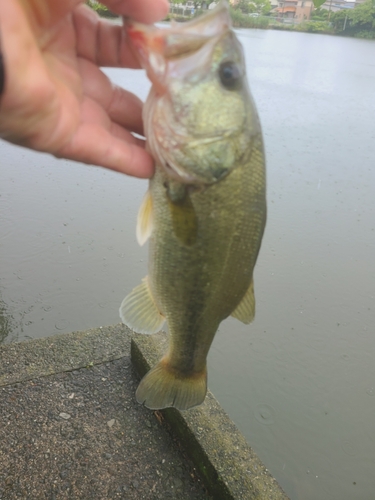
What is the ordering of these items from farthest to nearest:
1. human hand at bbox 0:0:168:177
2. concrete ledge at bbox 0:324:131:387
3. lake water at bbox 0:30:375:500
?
lake water at bbox 0:30:375:500, concrete ledge at bbox 0:324:131:387, human hand at bbox 0:0:168:177

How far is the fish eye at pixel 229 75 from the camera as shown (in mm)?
1454

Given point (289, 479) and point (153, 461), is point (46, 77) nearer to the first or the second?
point (153, 461)

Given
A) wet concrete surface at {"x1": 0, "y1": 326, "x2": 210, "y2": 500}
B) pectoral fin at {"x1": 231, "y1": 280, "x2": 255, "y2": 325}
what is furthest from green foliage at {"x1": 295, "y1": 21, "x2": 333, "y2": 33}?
pectoral fin at {"x1": 231, "y1": 280, "x2": 255, "y2": 325}

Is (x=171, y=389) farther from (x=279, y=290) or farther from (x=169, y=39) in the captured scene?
(x=279, y=290)

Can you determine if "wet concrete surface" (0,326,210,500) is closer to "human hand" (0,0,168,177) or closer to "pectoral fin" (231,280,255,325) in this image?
"pectoral fin" (231,280,255,325)

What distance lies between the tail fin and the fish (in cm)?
27

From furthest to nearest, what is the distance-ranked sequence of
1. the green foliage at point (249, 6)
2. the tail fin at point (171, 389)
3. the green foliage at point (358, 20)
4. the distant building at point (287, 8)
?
the distant building at point (287, 8) → the green foliage at point (358, 20) → the green foliage at point (249, 6) → the tail fin at point (171, 389)

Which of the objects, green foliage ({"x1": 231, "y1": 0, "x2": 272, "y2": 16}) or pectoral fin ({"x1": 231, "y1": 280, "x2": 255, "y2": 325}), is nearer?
pectoral fin ({"x1": 231, "y1": 280, "x2": 255, "y2": 325})

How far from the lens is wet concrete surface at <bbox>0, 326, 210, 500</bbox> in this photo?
7.91ft

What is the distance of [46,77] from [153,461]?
2.17 m

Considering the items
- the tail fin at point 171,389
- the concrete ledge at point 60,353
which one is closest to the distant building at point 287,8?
the concrete ledge at point 60,353

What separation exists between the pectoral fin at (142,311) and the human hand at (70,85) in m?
0.49

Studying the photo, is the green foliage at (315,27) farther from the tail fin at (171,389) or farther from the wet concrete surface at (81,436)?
the tail fin at (171,389)

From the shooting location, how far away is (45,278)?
4.23 meters
